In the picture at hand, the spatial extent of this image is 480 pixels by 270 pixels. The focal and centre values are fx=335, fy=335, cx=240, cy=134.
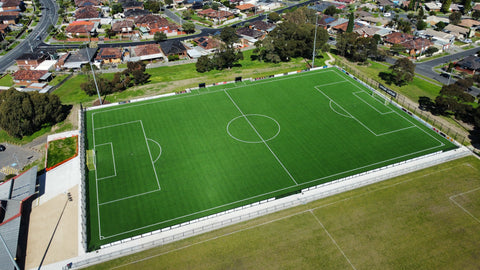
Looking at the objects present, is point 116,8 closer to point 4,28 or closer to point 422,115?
point 4,28

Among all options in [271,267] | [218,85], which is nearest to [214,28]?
[218,85]

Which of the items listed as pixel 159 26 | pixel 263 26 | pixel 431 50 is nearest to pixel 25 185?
pixel 159 26

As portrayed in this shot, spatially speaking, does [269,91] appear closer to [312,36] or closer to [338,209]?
[312,36]

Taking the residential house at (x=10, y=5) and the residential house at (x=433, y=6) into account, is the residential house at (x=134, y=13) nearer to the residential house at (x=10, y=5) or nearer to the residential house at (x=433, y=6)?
the residential house at (x=10, y=5)

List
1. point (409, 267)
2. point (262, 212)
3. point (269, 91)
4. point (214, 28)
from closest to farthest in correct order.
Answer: point (409, 267) < point (262, 212) < point (269, 91) < point (214, 28)

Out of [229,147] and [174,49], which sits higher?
[174,49]

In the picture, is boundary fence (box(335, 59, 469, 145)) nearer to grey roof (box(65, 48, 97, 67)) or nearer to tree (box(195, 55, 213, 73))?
tree (box(195, 55, 213, 73))

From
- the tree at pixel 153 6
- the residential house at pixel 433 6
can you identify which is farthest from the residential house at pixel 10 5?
the residential house at pixel 433 6
